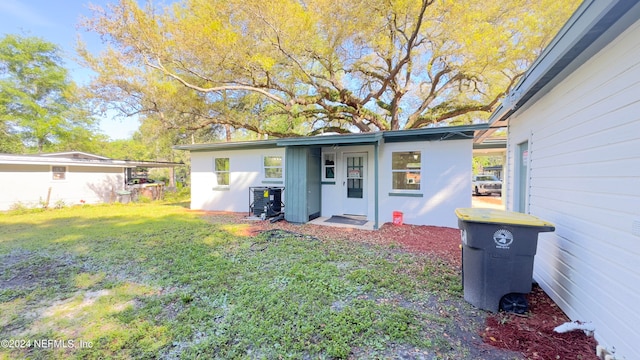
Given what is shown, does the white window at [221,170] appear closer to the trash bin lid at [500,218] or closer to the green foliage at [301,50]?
the green foliage at [301,50]

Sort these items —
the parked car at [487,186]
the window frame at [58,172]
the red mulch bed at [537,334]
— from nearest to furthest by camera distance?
the red mulch bed at [537,334], the window frame at [58,172], the parked car at [487,186]

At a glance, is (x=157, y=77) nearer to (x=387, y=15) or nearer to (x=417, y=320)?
(x=387, y=15)

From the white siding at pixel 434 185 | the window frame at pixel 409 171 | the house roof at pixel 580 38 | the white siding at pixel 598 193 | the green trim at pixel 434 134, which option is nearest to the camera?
the house roof at pixel 580 38

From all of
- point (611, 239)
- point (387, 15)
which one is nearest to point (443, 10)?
point (387, 15)

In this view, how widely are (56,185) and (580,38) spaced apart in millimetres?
17671

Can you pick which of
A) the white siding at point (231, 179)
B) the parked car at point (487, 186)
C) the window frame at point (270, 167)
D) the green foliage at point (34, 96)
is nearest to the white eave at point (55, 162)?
the green foliage at point (34, 96)

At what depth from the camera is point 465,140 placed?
6.47m

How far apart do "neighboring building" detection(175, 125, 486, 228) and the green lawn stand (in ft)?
7.98

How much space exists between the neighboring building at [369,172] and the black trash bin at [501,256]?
3.75 metres

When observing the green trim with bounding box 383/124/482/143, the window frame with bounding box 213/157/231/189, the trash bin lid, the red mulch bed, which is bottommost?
the red mulch bed

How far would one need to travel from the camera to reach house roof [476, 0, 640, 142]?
1.70m

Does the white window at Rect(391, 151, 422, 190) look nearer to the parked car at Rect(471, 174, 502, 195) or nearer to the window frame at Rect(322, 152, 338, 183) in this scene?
the window frame at Rect(322, 152, 338, 183)

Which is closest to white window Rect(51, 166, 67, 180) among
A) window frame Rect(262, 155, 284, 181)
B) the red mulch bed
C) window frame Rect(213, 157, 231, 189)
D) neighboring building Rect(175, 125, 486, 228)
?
neighboring building Rect(175, 125, 486, 228)

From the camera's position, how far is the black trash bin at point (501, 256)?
2.55 meters
